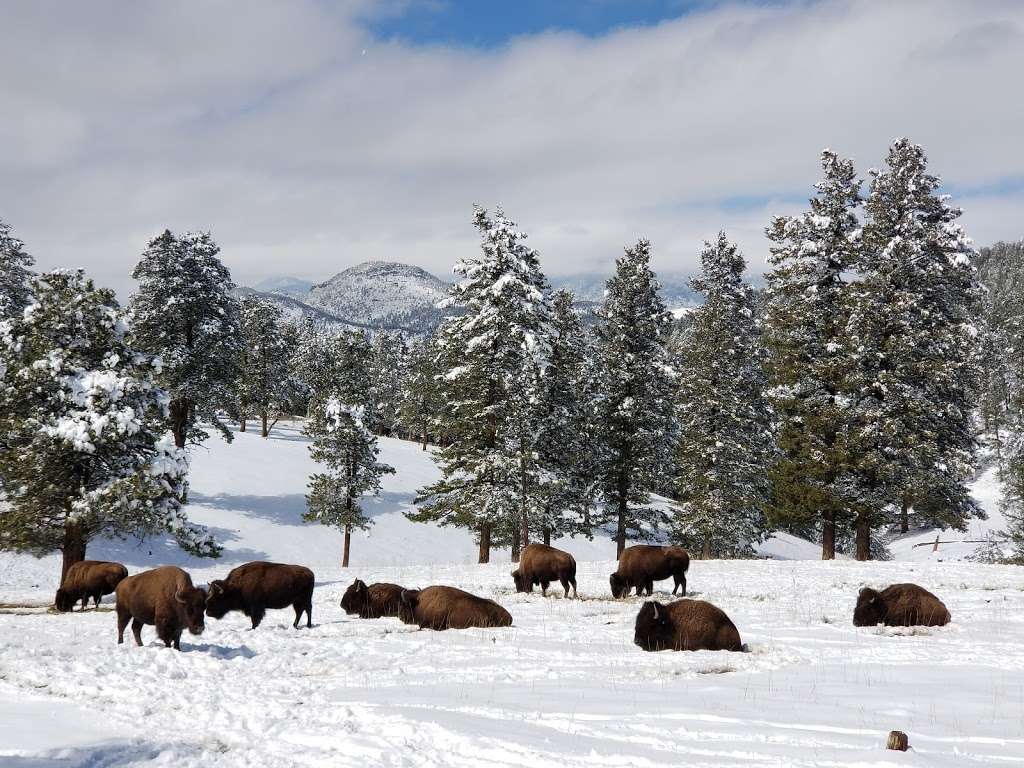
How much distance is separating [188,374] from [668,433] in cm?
2689

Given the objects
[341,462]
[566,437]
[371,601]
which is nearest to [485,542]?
[566,437]

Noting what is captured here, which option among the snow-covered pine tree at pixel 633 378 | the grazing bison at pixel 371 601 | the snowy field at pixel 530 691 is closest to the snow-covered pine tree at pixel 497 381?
the snow-covered pine tree at pixel 633 378

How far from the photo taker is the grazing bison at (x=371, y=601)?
1606 centimetres

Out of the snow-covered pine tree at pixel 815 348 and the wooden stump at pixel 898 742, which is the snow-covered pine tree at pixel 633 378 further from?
the wooden stump at pixel 898 742

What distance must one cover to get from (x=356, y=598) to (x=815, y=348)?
882 inches

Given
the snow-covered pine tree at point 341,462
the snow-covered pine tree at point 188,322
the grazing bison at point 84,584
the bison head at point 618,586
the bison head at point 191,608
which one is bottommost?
the grazing bison at point 84,584

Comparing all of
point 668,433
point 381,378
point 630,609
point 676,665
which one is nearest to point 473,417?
point 668,433

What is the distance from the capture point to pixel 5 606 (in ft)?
65.1

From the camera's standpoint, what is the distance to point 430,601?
14109mm

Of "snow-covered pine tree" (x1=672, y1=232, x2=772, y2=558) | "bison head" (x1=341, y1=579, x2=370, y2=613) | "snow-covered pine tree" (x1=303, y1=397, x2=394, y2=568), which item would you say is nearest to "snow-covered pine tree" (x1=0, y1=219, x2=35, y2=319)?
"snow-covered pine tree" (x1=303, y1=397, x2=394, y2=568)

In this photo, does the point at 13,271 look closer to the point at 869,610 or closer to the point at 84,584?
the point at 84,584

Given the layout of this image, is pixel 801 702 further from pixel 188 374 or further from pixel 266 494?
pixel 266 494

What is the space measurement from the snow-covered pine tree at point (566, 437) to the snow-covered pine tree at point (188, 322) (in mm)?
18867

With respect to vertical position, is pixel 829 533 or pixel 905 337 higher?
pixel 905 337
